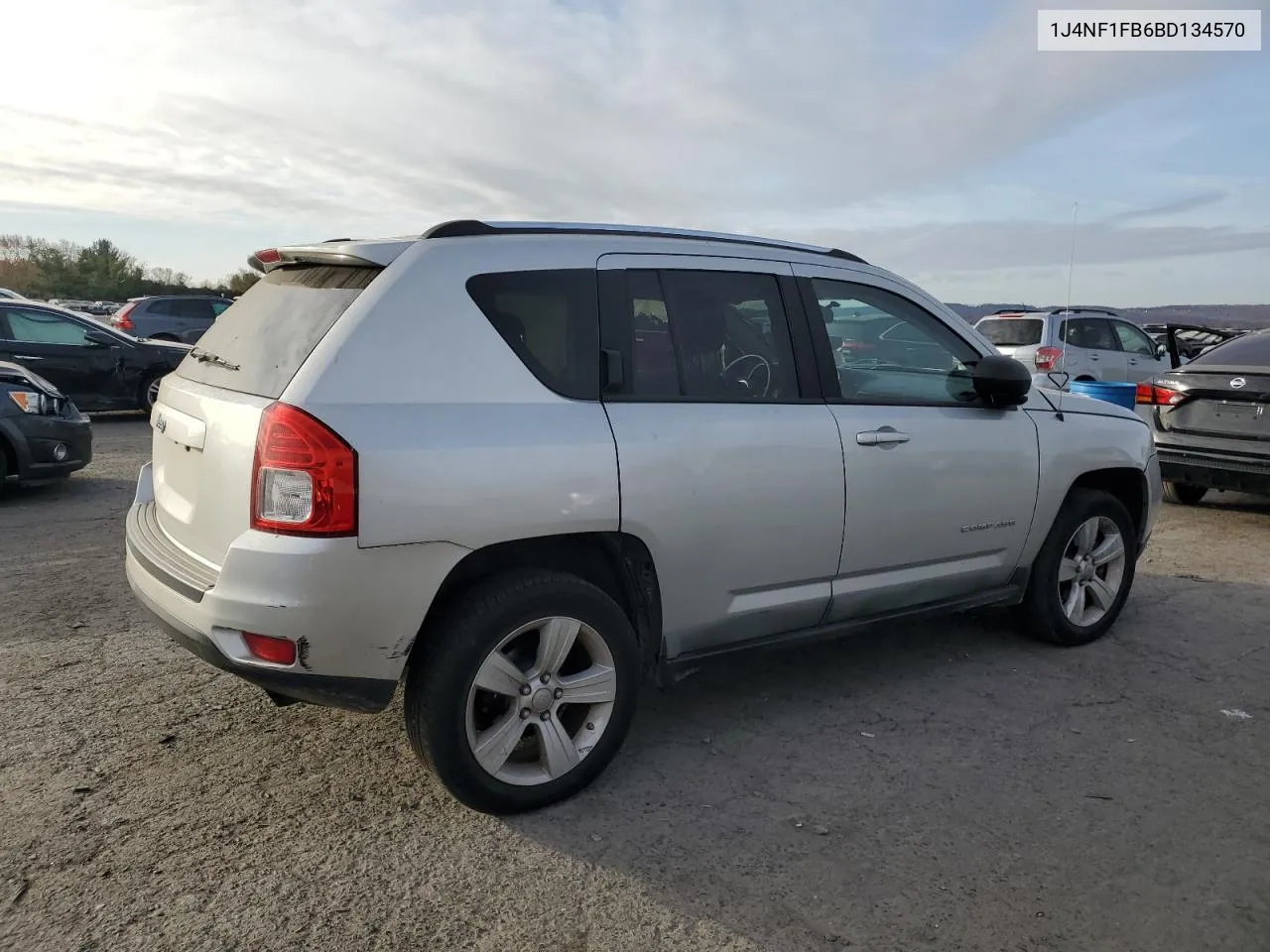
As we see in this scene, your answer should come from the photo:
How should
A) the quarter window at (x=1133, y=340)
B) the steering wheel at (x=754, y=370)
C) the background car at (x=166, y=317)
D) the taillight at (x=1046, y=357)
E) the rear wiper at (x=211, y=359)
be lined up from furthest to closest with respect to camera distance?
1. the background car at (x=166, y=317)
2. the quarter window at (x=1133, y=340)
3. the taillight at (x=1046, y=357)
4. the steering wheel at (x=754, y=370)
5. the rear wiper at (x=211, y=359)

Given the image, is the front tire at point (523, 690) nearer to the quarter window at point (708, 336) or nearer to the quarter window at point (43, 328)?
the quarter window at point (708, 336)

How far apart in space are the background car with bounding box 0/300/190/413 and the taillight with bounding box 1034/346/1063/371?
11951mm

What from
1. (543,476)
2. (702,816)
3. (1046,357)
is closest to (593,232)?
(543,476)

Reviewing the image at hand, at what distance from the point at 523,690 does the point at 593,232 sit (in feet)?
5.33

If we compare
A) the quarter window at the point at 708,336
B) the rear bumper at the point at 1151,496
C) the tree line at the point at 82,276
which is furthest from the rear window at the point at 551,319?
the tree line at the point at 82,276

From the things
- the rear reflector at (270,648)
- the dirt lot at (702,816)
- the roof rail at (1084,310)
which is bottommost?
the dirt lot at (702,816)

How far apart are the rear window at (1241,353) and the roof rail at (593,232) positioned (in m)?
5.26

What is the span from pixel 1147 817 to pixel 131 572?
140 inches

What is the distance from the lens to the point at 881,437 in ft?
12.6

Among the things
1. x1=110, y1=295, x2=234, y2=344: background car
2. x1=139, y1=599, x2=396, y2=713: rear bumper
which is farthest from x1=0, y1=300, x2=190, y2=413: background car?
x1=139, y1=599, x2=396, y2=713: rear bumper

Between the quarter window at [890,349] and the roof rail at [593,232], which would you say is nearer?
the roof rail at [593,232]

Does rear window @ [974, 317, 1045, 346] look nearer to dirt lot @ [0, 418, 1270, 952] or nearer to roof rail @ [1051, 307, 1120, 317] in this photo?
roof rail @ [1051, 307, 1120, 317]

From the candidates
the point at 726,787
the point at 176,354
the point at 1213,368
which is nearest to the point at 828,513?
the point at 726,787

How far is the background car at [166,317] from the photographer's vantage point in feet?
62.5
